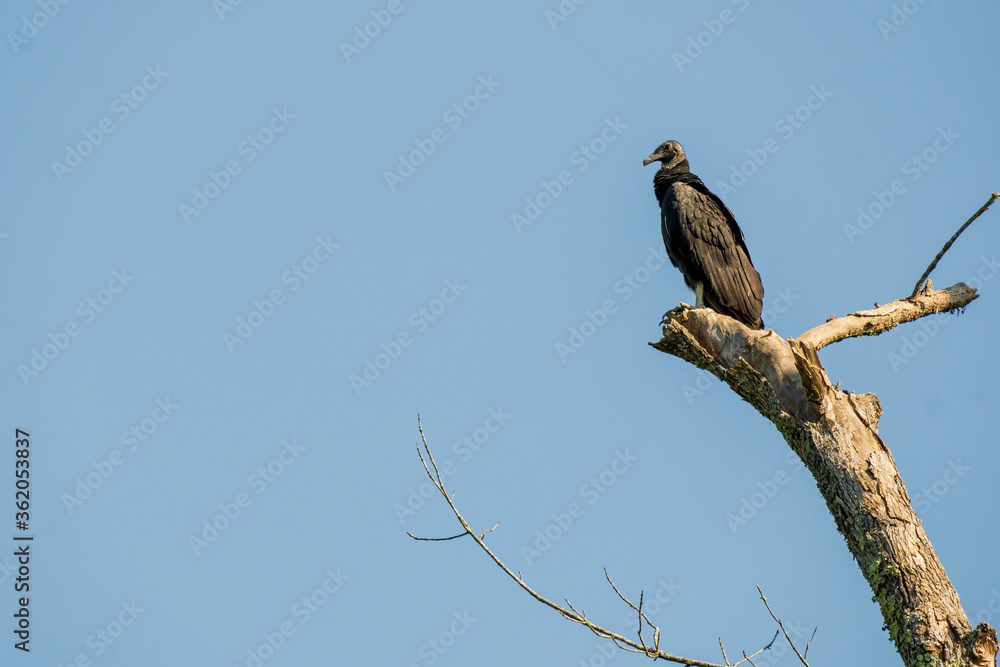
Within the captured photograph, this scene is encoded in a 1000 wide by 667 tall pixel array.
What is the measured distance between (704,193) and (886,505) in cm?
370

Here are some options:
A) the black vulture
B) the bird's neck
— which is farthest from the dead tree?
the bird's neck

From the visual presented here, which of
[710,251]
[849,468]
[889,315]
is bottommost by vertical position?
[849,468]

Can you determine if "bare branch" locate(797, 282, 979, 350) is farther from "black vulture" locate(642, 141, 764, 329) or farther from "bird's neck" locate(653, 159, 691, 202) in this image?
"bird's neck" locate(653, 159, 691, 202)

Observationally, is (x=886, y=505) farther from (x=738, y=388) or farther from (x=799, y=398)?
(x=738, y=388)

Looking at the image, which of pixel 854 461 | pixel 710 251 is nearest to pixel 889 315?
pixel 854 461

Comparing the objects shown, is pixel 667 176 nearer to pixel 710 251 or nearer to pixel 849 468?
pixel 710 251

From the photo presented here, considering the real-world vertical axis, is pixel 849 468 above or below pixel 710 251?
below

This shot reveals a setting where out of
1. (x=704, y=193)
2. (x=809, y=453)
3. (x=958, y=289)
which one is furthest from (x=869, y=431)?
(x=704, y=193)

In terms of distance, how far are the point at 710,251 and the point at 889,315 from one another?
5.43 ft

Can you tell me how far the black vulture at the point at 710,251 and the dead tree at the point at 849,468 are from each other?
4.61 feet

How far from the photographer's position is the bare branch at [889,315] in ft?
13.5

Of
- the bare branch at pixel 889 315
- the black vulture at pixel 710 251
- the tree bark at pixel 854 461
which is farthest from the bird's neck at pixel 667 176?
the tree bark at pixel 854 461

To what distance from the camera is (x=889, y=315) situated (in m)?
4.41

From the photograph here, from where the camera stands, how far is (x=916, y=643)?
2.69m
